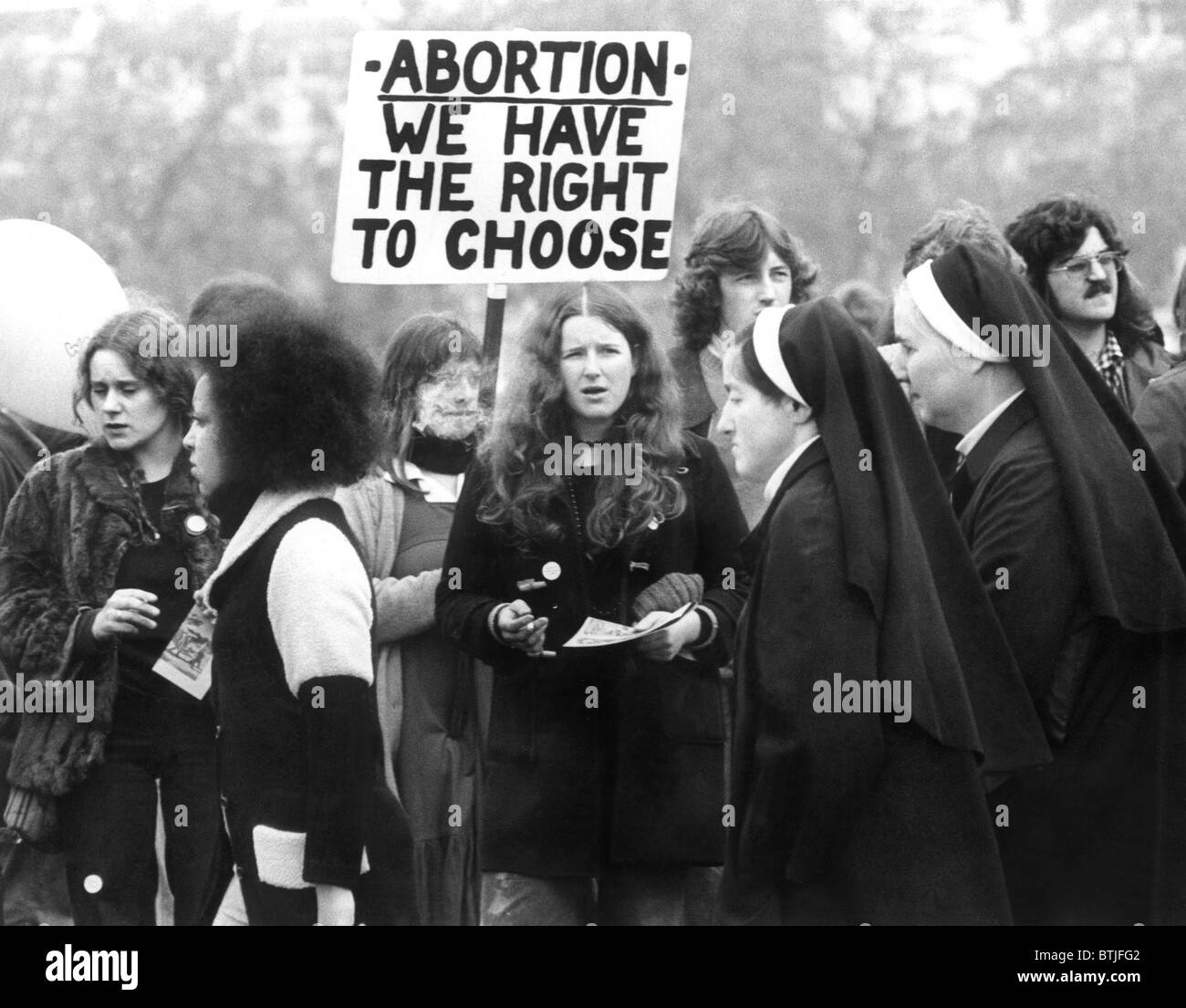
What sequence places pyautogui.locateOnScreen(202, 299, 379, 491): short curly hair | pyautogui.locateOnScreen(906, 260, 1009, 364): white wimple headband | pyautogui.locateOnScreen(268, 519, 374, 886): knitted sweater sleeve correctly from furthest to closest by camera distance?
pyautogui.locateOnScreen(906, 260, 1009, 364): white wimple headband
pyautogui.locateOnScreen(202, 299, 379, 491): short curly hair
pyautogui.locateOnScreen(268, 519, 374, 886): knitted sweater sleeve

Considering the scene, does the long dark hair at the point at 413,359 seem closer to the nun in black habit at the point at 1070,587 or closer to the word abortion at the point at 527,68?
the word abortion at the point at 527,68

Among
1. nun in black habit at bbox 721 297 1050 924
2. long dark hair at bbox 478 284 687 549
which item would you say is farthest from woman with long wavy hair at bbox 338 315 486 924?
nun in black habit at bbox 721 297 1050 924

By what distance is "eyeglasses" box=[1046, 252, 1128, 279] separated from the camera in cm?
536

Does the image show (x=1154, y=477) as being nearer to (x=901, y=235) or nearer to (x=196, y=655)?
(x=901, y=235)

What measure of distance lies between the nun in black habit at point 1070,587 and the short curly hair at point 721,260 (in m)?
0.30

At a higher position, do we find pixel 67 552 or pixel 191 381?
pixel 191 381

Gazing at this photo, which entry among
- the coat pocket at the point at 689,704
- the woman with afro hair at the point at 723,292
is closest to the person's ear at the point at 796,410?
the woman with afro hair at the point at 723,292

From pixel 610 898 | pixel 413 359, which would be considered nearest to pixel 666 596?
pixel 610 898

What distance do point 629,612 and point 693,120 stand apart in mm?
1242

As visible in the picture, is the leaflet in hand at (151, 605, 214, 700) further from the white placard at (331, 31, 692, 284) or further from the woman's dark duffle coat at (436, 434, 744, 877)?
the white placard at (331, 31, 692, 284)

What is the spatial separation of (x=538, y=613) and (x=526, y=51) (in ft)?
4.58

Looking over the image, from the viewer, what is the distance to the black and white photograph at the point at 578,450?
5.09 m
